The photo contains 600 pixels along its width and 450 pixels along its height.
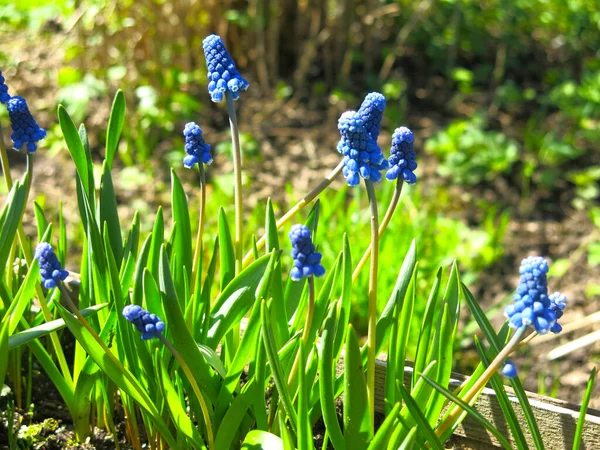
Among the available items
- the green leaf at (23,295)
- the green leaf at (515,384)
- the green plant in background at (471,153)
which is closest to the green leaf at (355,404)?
the green leaf at (515,384)

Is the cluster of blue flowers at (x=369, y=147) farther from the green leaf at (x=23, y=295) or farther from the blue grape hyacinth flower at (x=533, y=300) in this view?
the green leaf at (x=23, y=295)

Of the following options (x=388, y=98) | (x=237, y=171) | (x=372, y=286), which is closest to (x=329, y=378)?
(x=372, y=286)

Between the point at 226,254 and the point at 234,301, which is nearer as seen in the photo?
the point at 234,301

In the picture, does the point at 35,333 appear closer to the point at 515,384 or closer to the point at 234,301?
the point at 234,301

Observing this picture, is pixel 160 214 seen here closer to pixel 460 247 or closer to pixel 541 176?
pixel 460 247

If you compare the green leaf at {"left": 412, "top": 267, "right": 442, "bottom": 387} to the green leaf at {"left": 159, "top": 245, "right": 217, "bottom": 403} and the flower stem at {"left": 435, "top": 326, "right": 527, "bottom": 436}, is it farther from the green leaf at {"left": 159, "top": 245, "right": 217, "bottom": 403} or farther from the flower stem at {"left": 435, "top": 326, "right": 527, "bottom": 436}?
the green leaf at {"left": 159, "top": 245, "right": 217, "bottom": 403}
